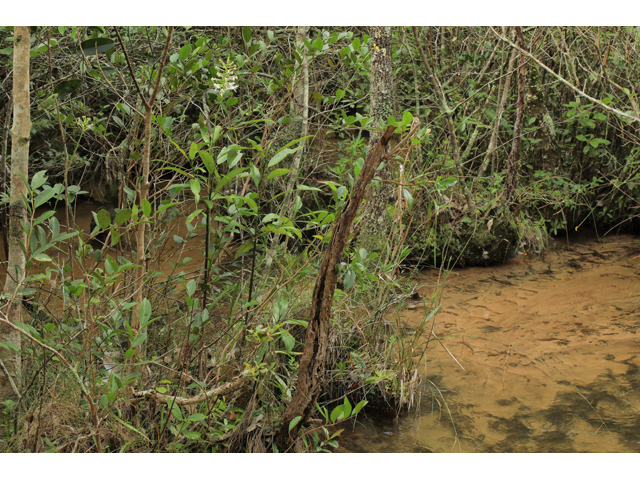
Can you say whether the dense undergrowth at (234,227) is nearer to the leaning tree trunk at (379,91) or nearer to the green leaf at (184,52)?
the green leaf at (184,52)

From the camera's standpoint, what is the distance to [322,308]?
205 cm

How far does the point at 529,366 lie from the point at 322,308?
2.00 m

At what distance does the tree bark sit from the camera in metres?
1.86

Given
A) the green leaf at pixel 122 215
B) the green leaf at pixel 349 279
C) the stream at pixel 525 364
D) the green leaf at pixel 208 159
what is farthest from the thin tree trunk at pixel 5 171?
the green leaf at pixel 349 279

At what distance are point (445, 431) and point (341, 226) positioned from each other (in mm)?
1436

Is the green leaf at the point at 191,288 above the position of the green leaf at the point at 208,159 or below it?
below

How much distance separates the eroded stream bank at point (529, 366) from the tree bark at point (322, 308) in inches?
22.3

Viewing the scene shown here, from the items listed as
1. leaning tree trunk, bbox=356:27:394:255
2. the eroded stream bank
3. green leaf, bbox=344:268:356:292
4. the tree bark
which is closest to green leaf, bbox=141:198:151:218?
the tree bark

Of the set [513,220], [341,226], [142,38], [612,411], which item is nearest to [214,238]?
[341,226]

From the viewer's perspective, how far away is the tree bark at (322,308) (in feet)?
6.12

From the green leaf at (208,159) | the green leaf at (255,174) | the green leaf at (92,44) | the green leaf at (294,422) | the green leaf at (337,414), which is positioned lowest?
the green leaf at (294,422)

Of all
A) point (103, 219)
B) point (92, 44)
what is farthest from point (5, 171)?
point (103, 219)

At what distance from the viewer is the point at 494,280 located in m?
4.97

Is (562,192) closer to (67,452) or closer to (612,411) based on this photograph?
(612,411)
